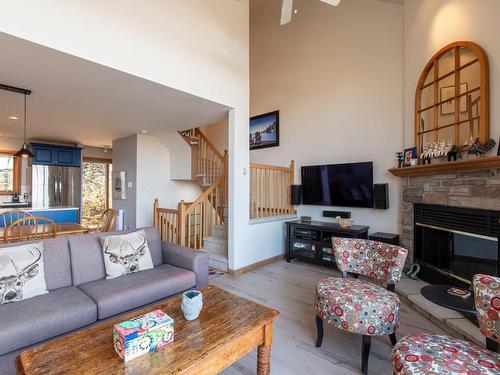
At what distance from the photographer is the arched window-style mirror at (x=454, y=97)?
2.49 meters

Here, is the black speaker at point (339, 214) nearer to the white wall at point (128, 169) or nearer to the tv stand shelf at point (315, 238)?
the tv stand shelf at point (315, 238)

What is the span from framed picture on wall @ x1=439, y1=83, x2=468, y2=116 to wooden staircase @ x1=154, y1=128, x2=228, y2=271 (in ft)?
10.4

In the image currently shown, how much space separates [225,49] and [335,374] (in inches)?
149

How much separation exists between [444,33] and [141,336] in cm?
401

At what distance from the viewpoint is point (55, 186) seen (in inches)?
242

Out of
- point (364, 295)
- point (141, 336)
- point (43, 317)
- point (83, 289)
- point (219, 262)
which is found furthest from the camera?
point (219, 262)

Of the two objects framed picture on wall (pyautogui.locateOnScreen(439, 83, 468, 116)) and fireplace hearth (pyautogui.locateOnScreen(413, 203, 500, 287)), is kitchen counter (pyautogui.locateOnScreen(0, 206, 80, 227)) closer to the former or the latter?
fireplace hearth (pyautogui.locateOnScreen(413, 203, 500, 287))

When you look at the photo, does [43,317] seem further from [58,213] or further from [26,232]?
[58,213]

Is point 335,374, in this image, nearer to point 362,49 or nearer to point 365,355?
point 365,355

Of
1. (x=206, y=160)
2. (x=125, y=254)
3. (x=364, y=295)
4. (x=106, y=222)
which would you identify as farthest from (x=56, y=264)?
(x=206, y=160)

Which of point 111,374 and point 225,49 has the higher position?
point 225,49

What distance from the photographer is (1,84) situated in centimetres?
288

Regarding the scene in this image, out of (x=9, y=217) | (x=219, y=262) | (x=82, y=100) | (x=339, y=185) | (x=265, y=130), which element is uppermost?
(x=265, y=130)

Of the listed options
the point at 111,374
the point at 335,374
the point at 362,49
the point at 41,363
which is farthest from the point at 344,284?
the point at 362,49
